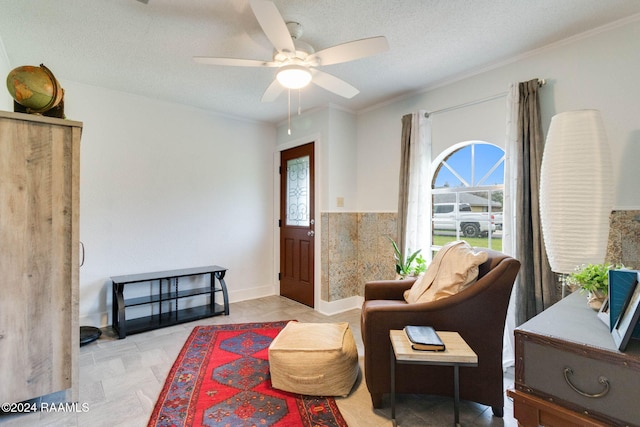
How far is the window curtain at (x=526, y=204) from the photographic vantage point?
2.26 m

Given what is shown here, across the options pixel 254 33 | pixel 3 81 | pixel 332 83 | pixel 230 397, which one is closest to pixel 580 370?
Result: pixel 230 397

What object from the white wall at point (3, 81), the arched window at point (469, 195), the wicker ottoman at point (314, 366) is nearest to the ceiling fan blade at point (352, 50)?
the arched window at point (469, 195)

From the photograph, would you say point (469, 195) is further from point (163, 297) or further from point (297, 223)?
point (163, 297)

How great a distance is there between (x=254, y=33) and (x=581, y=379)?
254 centimetres

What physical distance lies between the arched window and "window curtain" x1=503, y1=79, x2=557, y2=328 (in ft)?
1.18

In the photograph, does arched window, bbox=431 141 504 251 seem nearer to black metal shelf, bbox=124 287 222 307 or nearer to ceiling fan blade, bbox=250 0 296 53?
ceiling fan blade, bbox=250 0 296 53

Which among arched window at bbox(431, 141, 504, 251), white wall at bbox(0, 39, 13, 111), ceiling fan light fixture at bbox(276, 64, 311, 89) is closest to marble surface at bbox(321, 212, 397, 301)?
arched window at bbox(431, 141, 504, 251)

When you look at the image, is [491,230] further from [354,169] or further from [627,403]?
[627,403]

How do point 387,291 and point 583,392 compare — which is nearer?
point 583,392

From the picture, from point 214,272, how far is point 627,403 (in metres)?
3.37

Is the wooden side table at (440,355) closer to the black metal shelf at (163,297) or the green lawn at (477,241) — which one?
the green lawn at (477,241)

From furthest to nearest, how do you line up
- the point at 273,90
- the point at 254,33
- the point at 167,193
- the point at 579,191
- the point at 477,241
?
1. the point at 167,193
2. the point at 477,241
3. the point at 273,90
4. the point at 254,33
5. the point at 579,191

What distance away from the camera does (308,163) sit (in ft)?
13.1

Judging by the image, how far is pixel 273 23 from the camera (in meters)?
1.63
